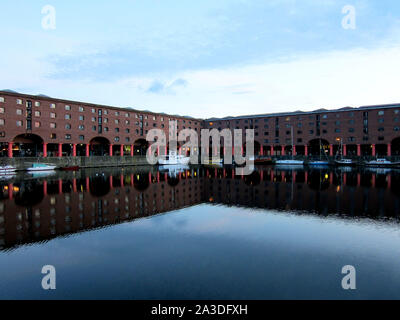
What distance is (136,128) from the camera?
265 ft

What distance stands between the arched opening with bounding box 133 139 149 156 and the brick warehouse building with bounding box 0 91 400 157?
6 cm

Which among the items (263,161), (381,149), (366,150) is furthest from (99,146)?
(381,149)

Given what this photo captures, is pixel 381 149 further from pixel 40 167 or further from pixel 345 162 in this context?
pixel 40 167

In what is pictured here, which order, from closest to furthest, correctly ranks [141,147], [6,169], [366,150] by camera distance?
[6,169]
[366,150]
[141,147]

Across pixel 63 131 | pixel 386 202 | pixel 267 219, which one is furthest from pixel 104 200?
pixel 63 131

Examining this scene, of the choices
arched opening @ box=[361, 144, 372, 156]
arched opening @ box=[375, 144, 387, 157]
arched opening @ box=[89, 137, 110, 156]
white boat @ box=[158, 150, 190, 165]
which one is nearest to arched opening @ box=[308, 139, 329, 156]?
arched opening @ box=[361, 144, 372, 156]

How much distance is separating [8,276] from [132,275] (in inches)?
138

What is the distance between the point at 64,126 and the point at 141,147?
89.6 ft

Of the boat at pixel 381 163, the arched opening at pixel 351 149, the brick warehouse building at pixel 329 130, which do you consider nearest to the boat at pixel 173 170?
the brick warehouse building at pixel 329 130

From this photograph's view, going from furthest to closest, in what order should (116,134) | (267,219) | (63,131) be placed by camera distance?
(116,134), (63,131), (267,219)

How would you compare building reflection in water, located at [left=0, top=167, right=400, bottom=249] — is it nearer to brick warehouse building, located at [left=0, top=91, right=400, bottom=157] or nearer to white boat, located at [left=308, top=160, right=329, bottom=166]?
brick warehouse building, located at [left=0, top=91, right=400, bottom=157]

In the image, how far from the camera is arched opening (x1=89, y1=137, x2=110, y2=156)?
2986 inches

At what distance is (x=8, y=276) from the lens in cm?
796
